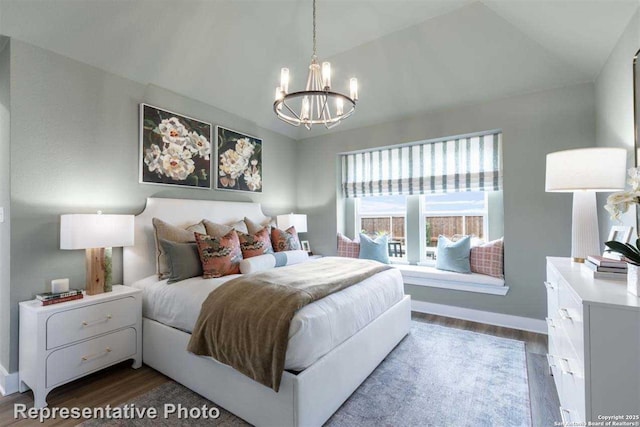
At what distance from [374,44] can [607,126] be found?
231cm

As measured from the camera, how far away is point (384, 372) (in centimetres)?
227

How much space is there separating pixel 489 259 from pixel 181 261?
3.25 m

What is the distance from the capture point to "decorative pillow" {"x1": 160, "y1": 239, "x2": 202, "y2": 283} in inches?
95.5

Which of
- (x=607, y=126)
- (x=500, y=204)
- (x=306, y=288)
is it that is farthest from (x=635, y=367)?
(x=500, y=204)

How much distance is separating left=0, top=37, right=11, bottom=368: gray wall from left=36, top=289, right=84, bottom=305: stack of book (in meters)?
0.28

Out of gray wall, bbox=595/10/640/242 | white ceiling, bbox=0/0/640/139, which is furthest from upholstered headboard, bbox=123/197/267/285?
gray wall, bbox=595/10/640/242

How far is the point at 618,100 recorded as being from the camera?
2.19m

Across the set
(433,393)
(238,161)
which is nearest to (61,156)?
(238,161)

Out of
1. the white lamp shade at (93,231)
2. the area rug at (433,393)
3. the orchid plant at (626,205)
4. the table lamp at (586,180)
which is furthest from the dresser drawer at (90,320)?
the table lamp at (586,180)

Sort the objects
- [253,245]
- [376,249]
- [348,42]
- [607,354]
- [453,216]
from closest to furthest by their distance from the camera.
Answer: [607,354], [253,245], [348,42], [453,216], [376,249]

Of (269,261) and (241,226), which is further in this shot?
(241,226)

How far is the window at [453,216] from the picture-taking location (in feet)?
12.0

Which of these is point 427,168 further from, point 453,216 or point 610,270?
point 610,270

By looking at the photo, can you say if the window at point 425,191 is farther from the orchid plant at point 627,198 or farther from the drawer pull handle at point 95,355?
the drawer pull handle at point 95,355
